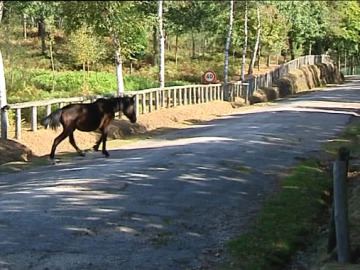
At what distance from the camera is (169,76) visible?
56.3 meters

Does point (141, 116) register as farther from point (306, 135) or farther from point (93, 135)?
point (306, 135)

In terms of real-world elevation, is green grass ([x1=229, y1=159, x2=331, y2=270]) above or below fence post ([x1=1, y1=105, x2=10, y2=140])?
below

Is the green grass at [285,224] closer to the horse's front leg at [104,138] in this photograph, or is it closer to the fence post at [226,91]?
the horse's front leg at [104,138]

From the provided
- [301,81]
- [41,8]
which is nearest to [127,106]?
[41,8]

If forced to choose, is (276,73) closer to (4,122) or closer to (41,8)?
(4,122)

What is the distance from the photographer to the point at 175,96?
3089 centimetres

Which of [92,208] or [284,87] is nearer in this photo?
[92,208]

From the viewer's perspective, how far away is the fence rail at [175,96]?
19234mm

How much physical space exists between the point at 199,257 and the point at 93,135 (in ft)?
41.4

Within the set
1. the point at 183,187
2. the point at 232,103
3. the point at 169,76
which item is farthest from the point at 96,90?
the point at 183,187

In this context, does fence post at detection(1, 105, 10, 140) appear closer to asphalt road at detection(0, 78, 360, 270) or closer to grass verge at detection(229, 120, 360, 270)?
asphalt road at detection(0, 78, 360, 270)

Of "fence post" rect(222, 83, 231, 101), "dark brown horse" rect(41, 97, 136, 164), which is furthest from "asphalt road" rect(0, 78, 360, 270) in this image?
"fence post" rect(222, 83, 231, 101)

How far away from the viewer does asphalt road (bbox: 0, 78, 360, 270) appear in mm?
8570

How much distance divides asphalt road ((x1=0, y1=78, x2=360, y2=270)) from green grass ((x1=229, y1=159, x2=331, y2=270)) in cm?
27
